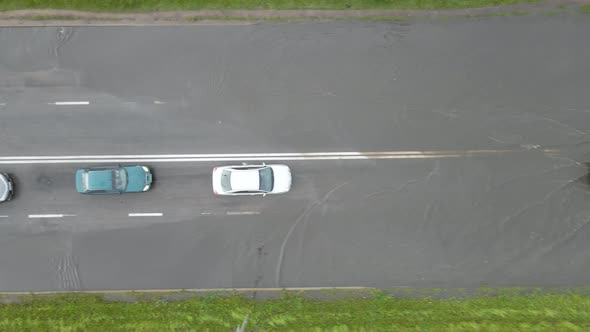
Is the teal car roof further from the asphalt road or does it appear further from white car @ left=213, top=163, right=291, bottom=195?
white car @ left=213, top=163, right=291, bottom=195

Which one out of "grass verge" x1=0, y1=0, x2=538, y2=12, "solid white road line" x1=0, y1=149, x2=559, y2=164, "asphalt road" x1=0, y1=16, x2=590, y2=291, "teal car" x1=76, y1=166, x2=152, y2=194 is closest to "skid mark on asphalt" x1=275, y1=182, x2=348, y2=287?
"asphalt road" x1=0, y1=16, x2=590, y2=291

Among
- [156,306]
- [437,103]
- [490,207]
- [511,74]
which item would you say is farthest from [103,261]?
[511,74]

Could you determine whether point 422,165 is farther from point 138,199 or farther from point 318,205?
point 138,199

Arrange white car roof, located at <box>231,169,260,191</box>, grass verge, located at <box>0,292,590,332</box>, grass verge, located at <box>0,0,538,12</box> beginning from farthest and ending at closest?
grass verge, located at <box>0,0,538,12</box> < grass verge, located at <box>0,292,590,332</box> < white car roof, located at <box>231,169,260,191</box>

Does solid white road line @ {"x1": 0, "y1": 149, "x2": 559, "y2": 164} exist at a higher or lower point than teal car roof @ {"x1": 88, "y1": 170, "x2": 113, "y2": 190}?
higher

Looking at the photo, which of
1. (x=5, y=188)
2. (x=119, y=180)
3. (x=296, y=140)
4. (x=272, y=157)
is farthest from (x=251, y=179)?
(x=5, y=188)

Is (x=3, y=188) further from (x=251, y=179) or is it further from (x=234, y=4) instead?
(x=234, y=4)
